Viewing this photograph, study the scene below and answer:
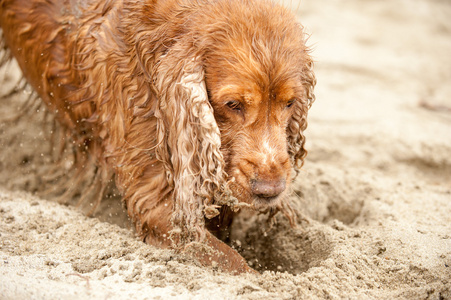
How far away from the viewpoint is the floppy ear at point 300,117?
3.11 meters

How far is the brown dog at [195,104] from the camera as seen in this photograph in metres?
2.73

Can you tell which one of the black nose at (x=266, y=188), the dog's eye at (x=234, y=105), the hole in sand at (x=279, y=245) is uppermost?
the dog's eye at (x=234, y=105)

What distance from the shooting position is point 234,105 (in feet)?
9.09

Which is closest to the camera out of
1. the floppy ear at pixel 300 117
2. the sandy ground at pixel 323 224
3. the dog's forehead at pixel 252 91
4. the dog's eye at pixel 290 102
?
the sandy ground at pixel 323 224

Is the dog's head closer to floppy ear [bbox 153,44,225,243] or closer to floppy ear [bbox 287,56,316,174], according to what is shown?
floppy ear [bbox 153,44,225,243]

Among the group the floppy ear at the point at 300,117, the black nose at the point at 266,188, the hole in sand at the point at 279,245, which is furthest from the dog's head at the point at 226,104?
the hole in sand at the point at 279,245

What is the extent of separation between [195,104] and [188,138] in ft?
0.63

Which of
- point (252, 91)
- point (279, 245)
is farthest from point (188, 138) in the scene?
point (279, 245)

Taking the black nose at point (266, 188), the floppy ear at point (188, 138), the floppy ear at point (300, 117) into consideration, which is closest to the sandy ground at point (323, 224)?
the floppy ear at point (188, 138)

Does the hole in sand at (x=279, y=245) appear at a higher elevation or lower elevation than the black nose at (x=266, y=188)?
lower

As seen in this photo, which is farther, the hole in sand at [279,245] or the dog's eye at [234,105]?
the hole in sand at [279,245]

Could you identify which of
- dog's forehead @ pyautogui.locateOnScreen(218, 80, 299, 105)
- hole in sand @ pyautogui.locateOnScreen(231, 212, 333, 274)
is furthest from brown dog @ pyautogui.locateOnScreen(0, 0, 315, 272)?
hole in sand @ pyautogui.locateOnScreen(231, 212, 333, 274)

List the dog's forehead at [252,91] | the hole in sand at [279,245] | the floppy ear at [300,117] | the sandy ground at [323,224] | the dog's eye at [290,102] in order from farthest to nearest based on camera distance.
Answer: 1. the hole in sand at [279,245]
2. the floppy ear at [300,117]
3. the dog's eye at [290,102]
4. the dog's forehead at [252,91]
5. the sandy ground at [323,224]

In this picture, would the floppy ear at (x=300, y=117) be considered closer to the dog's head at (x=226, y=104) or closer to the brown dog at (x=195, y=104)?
the brown dog at (x=195, y=104)
